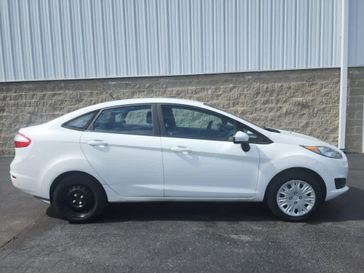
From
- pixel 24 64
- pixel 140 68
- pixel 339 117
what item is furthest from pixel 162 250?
pixel 24 64

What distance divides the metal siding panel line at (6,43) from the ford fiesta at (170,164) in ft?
17.4

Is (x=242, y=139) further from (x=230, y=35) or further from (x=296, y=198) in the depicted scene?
(x=230, y=35)

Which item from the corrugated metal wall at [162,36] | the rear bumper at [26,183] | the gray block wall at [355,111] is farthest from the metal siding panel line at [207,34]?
the rear bumper at [26,183]

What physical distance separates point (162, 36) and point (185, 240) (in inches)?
231

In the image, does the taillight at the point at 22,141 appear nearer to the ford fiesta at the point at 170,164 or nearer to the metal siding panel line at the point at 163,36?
the ford fiesta at the point at 170,164

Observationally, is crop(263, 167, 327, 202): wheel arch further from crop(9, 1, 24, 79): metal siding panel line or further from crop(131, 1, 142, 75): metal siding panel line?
crop(9, 1, 24, 79): metal siding panel line

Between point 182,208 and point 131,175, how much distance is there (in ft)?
3.48

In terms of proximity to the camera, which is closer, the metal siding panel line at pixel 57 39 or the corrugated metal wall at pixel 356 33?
the corrugated metal wall at pixel 356 33

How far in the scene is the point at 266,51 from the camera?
8539 millimetres

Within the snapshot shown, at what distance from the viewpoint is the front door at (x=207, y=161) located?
4402 millimetres

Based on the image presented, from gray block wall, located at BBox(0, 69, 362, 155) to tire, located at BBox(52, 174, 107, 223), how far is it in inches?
184

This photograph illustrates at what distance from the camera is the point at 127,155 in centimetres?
444

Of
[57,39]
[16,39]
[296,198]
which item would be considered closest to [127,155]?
[296,198]

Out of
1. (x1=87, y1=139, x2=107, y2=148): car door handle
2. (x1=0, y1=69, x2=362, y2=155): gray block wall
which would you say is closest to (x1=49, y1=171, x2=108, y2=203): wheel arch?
(x1=87, y1=139, x2=107, y2=148): car door handle
